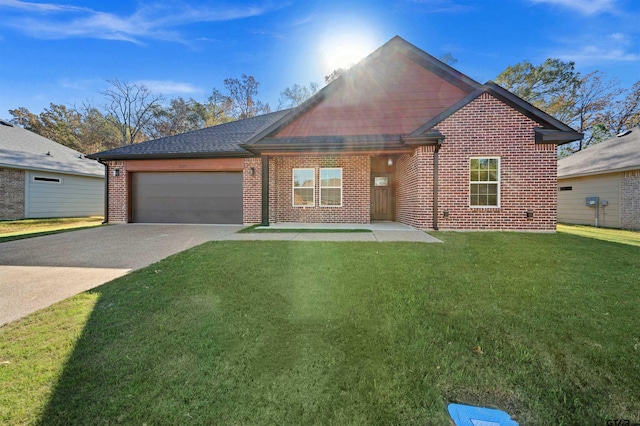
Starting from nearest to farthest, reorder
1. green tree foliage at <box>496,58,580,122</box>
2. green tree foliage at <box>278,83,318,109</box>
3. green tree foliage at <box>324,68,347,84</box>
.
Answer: green tree foliage at <box>496,58,580,122</box>
green tree foliage at <box>324,68,347,84</box>
green tree foliage at <box>278,83,318,109</box>

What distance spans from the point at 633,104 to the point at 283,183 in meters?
30.5

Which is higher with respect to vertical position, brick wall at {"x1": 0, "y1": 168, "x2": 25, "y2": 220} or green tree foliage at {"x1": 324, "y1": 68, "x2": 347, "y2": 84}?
green tree foliage at {"x1": 324, "y1": 68, "x2": 347, "y2": 84}

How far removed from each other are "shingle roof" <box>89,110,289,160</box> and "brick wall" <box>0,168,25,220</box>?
18.7ft

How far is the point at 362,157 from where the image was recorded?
10430 millimetres

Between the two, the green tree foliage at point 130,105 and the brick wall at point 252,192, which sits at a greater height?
the green tree foliage at point 130,105

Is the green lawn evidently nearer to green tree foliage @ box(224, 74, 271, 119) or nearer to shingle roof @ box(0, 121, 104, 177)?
shingle roof @ box(0, 121, 104, 177)

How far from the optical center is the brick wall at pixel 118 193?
37.3 feet

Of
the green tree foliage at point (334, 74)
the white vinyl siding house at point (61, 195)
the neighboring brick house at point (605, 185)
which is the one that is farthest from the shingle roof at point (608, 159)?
the white vinyl siding house at point (61, 195)

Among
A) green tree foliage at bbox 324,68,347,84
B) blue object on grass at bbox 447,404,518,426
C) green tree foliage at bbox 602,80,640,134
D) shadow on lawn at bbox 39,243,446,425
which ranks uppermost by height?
green tree foliage at bbox 324,68,347,84

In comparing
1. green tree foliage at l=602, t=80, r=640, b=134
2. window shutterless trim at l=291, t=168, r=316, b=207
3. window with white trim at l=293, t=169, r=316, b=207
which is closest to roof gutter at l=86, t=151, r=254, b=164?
window shutterless trim at l=291, t=168, r=316, b=207

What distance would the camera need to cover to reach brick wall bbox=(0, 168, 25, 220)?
12.8 meters

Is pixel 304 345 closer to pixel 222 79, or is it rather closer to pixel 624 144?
pixel 624 144

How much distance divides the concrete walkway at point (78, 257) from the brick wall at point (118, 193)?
2.87 m

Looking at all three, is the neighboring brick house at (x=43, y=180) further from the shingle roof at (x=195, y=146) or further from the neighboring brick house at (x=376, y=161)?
the neighboring brick house at (x=376, y=161)
